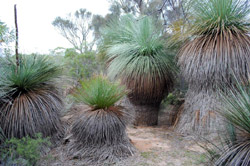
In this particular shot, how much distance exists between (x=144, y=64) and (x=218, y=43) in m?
2.08

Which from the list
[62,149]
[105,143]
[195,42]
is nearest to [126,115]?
[105,143]

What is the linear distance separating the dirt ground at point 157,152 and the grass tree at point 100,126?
0.21m

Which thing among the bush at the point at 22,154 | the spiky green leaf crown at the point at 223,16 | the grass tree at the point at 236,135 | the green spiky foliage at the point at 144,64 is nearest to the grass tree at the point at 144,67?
the green spiky foliage at the point at 144,64

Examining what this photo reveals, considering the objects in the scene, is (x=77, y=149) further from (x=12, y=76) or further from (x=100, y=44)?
(x=100, y=44)

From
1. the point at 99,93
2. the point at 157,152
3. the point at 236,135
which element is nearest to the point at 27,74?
the point at 99,93

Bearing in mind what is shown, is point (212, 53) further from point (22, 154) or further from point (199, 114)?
point (22, 154)

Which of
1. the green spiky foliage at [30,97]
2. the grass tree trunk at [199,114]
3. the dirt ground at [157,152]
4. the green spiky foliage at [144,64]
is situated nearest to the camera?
the dirt ground at [157,152]

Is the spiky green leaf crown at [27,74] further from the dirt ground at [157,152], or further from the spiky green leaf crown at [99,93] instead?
the dirt ground at [157,152]

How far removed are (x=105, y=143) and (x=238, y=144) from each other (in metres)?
2.62

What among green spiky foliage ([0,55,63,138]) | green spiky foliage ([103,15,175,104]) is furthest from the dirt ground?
green spiky foliage ([103,15,175,104])

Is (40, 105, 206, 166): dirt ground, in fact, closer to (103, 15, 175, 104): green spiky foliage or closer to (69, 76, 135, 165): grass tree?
(69, 76, 135, 165): grass tree

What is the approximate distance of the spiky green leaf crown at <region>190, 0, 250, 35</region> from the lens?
5043 mm

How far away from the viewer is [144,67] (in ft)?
20.8

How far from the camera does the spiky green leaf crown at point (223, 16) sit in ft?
16.5
